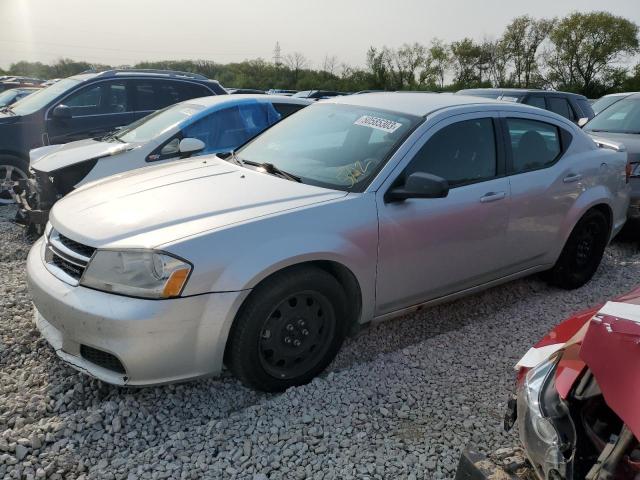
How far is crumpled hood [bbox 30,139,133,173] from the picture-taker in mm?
5520

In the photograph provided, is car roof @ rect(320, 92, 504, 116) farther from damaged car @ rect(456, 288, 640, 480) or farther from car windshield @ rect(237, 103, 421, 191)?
damaged car @ rect(456, 288, 640, 480)

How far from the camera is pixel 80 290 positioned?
8.95 feet

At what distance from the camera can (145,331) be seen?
257 centimetres

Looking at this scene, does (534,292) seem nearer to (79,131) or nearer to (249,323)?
(249,323)

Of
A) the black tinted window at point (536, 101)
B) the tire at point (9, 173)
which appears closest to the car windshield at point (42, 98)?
the tire at point (9, 173)

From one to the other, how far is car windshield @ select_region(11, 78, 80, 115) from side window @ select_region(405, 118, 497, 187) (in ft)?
19.0

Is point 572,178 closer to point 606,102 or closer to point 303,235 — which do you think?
point 303,235

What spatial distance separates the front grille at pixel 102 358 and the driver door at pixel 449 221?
1515 millimetres

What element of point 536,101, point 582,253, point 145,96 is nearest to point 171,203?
point 582,253

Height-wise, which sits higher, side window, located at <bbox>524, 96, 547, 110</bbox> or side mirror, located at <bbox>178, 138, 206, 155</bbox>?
side window, located at <bbox>524, 96, 547, 110</bbox>

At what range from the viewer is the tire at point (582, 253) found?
4625 millimetres

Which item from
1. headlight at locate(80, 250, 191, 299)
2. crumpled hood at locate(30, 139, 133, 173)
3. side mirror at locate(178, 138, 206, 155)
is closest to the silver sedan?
headlight at locate(80, 250, 191, 299)

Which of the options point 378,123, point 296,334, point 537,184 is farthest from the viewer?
point 537,184

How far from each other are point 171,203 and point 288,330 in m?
0.98
